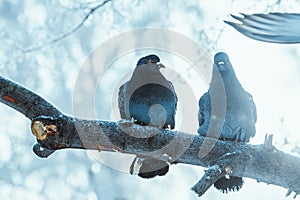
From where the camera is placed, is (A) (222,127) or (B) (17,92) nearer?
(B) (17,92)

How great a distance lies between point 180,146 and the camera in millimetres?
1510

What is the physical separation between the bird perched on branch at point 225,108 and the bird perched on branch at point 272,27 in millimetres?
2075

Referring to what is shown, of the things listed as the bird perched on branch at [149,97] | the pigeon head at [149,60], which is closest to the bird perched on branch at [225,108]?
the bird perched on branch at [149,97]

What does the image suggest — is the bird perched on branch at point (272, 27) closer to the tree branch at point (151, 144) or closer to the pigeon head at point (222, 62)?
the tree branch at point (151, 144)

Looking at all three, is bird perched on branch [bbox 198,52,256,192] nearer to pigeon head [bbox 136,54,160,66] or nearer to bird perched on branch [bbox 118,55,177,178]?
bird perched on branch [bbox 118,55,177,178]

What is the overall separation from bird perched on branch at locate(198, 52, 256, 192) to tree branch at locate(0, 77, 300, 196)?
1878 mm

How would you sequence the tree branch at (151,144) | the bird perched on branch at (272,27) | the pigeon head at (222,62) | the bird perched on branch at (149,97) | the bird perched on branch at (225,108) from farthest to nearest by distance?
the pigeon head at (222,62)
the bird perched on branch at (225,108)
the bird perched on branch at (149,97)
the tree branch at (151,144)
the bird perched on branch at (272,27)

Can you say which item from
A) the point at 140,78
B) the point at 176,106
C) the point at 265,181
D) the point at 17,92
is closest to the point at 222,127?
the point at 176,106

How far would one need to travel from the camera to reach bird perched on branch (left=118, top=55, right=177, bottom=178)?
11.0 feet

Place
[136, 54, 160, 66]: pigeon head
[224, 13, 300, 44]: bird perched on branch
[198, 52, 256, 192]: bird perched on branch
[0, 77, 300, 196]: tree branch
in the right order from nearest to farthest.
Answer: [224, 13, 300, 44]: bird perched on branch → [0, 77, 300, 196]: tree branch → [198, 52, 256, 192]: bird perched on branch → [136, 54, 160, 66]: pigeon head

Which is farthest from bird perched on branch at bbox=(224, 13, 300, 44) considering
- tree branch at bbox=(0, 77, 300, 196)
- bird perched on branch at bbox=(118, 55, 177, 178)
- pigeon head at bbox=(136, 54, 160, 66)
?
pigeon head at bbox=(136, 54, 160, 66)

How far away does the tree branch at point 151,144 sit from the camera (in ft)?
4.75

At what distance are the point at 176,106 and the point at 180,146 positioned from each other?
7.46ft

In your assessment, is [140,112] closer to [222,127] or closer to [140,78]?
[140,78]
